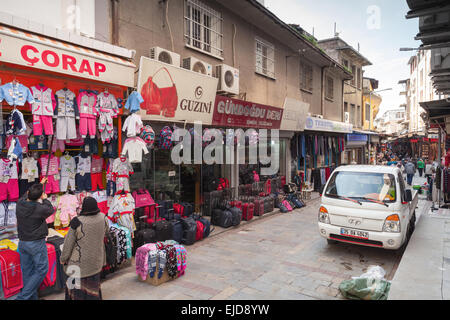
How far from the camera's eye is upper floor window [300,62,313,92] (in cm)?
1634

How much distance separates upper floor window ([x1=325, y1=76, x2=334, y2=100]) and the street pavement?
13003 millimetres

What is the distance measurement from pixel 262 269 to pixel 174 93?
492 cm

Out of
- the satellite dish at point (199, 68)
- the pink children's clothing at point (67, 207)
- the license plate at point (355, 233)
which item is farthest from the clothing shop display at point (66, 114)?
the license plate at point (355, 233)

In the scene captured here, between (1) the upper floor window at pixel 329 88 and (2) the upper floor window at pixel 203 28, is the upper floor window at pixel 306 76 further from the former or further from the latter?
(2) the upper floor window at pixel 203 28

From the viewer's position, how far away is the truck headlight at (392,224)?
654 cm

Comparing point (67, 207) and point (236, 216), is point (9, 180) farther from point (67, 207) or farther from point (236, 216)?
point (236, 216)

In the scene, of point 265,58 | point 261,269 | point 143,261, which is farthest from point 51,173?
point 265,58

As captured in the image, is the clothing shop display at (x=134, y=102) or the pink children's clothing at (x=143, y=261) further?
the clothing shop display at (x=134, y=102)

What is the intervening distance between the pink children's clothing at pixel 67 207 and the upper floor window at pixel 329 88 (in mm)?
Result: 17072

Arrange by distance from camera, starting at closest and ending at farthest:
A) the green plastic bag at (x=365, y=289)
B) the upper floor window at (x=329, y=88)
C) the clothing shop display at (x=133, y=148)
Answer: the green plastic bag at (x=365, y=289) → the clothing shop display at (x=133, y=148) → the upper floor window at (x=329, y=88)

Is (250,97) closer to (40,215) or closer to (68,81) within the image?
(68,81)

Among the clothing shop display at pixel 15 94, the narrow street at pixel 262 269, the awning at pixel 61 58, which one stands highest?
the awning at pixel 61 58
